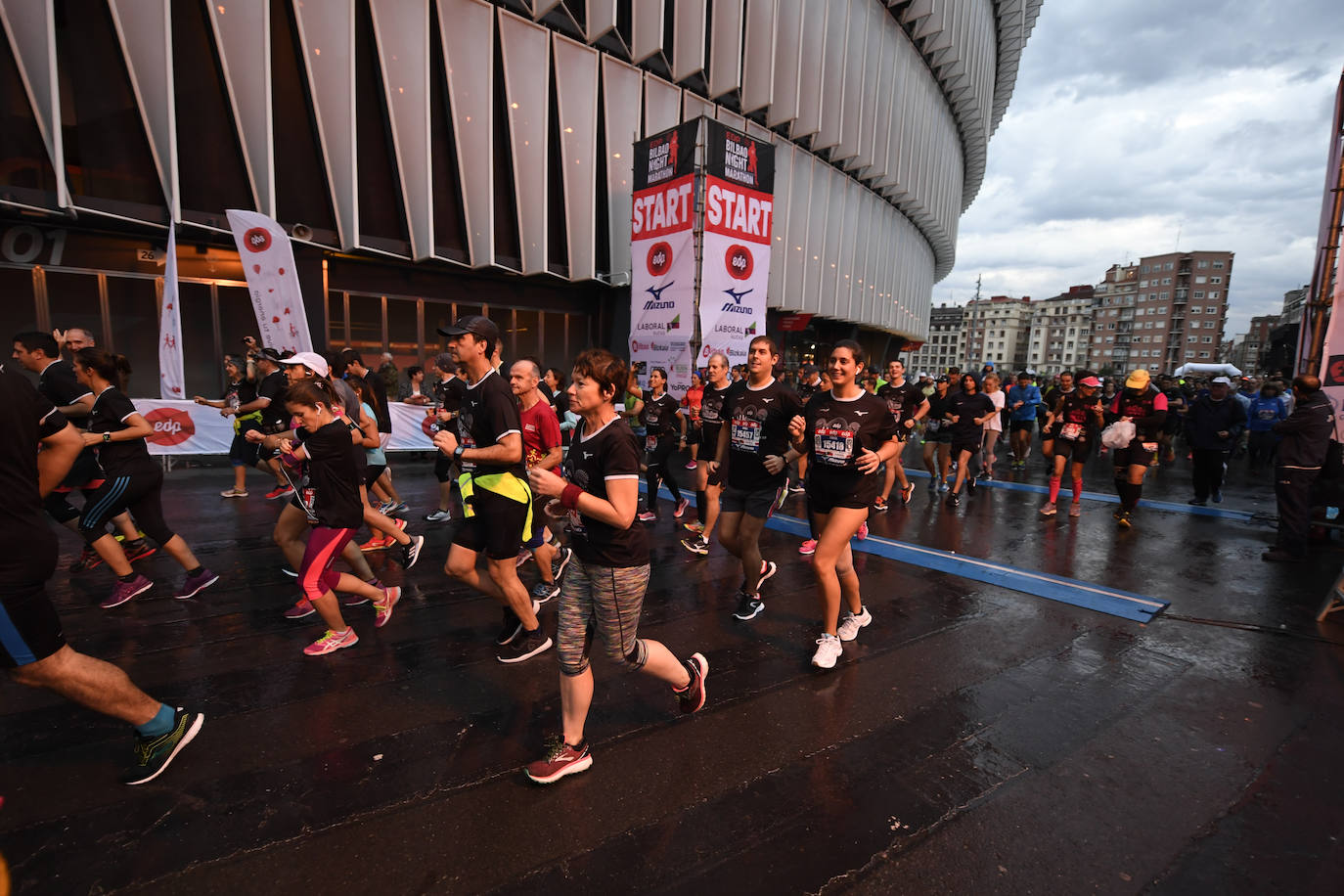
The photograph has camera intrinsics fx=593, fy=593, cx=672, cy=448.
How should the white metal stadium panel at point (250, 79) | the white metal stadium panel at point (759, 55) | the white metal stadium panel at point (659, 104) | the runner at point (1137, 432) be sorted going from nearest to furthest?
the runner at point (1137, 432) → the white metal stadium panel at point (250, 79) → the white metal stadium panel at point (659, 104) → the white metal stadium panel at point (759, 55)

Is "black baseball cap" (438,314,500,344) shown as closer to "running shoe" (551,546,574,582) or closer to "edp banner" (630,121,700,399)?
"running shoe" (551,546,574,582)

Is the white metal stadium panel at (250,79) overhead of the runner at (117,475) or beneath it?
overhead

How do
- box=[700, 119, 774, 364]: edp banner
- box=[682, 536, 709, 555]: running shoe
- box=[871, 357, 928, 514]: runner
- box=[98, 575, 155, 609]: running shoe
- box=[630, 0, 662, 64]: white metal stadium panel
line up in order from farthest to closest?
1. box=[630, 0, 662, 64]: white metal stadium panel
2. box=[700, 119, 774, 364]: edp banner
3. box=[871, 357, 928, 514]: runner
4. box=[682, 536, 709, 555]: running shoe
5. box=[98, 575, 155, 609]: running shoe

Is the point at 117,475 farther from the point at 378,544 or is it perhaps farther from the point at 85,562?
the point at 378,544

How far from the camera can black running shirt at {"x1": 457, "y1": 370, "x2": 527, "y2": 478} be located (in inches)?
145

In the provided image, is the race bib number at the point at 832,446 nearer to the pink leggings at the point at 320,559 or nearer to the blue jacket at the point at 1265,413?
the pink leggings at the point at 320,559

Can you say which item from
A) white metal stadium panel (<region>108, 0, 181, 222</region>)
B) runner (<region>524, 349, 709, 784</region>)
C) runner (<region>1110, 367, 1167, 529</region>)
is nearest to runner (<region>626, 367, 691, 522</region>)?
runner (<region>524, 349, 709, 784</region>)

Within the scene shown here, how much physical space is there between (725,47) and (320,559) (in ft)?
65.0

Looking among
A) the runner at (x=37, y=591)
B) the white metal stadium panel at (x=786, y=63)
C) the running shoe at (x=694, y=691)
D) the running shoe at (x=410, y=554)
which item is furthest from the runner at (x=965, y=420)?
the white metal stadium panel at (x=786, y=63)

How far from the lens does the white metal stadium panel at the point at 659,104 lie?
17.4 metres

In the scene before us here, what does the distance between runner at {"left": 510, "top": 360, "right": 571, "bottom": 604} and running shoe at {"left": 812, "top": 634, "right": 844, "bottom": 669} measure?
1755mm

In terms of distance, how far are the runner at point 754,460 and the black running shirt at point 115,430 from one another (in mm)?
4446

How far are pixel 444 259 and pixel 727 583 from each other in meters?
12.9

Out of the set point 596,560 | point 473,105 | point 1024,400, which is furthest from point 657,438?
point 473,105
